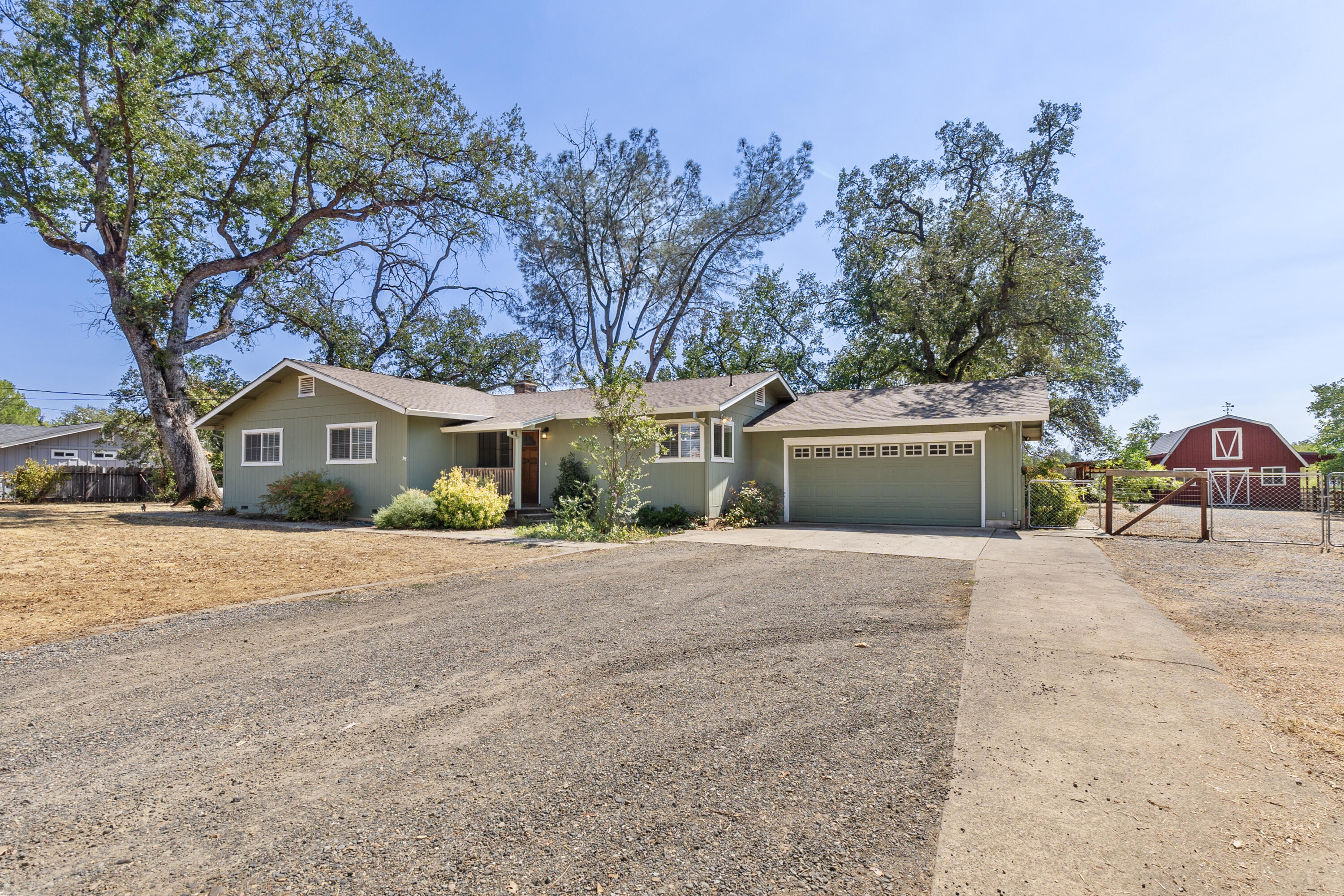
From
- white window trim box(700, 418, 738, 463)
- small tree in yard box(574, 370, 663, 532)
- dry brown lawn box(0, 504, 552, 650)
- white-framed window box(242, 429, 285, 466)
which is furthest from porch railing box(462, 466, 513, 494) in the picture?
white-framed window box(242, 429, 285, 466)

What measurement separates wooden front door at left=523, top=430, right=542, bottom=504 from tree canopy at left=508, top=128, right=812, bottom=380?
10104mm

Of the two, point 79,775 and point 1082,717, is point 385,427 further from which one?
point 1082,717

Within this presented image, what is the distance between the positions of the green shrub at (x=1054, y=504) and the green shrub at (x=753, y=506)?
5.80 meters

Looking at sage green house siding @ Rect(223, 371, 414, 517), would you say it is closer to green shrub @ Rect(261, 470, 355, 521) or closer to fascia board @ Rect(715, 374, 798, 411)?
green shrub @ Rect(261, 470, 355, 521)

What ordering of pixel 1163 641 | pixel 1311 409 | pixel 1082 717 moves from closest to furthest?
pixel 1082 717 < pixel 1163 641 < pixel 1311 409

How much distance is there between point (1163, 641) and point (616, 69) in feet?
68.1

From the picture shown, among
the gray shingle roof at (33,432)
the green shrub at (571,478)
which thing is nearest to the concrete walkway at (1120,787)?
the green shrub at (571,478)

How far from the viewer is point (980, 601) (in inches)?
245

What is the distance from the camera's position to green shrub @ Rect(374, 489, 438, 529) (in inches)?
547

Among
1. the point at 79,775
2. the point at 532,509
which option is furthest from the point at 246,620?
the point at 532,509

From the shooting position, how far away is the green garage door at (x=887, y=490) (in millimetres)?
14570

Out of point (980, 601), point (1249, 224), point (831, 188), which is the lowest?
point (980, 601)

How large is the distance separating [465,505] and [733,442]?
21.3 feet

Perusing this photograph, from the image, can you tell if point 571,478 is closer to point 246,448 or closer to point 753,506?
point 753,506
